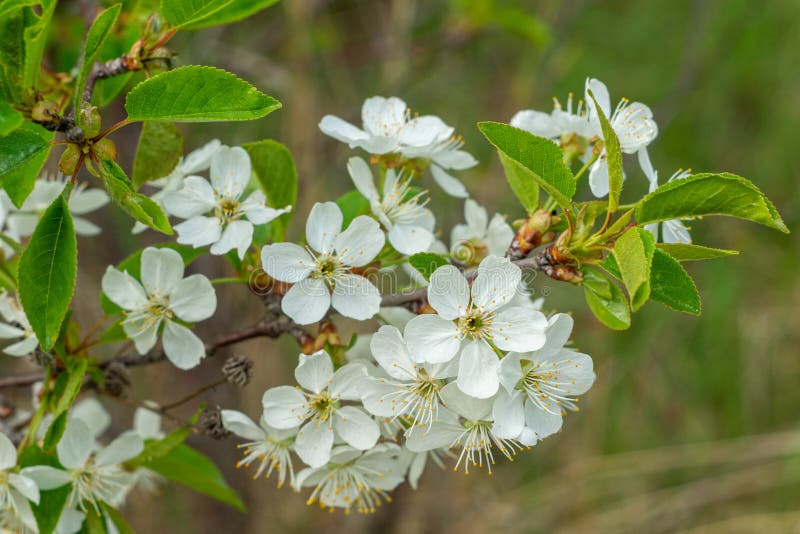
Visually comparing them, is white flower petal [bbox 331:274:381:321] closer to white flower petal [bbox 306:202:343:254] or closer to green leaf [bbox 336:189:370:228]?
white flower petal [bbox 306:202:343:254]

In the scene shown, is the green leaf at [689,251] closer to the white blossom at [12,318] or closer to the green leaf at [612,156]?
the green leaf at [612,156]

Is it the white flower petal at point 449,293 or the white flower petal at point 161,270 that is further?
the white flower petal at point 161,270

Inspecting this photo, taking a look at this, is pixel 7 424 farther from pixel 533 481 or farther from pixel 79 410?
pixel 533 481

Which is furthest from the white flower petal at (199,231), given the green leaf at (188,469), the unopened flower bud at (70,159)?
the green leaf at (188,469)

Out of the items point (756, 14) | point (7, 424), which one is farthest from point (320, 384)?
point (756, 14)

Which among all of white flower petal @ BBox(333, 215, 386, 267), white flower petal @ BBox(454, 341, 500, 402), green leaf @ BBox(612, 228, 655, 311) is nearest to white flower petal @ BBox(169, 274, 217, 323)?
white flower petal @ BBox(333, 215, 386, 267)
